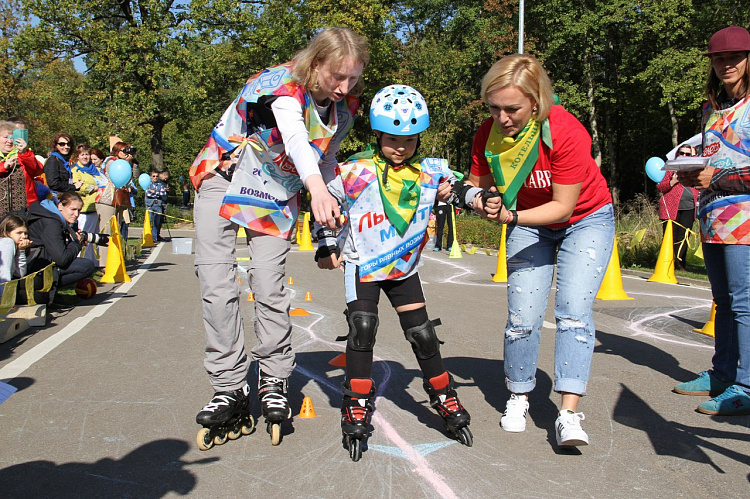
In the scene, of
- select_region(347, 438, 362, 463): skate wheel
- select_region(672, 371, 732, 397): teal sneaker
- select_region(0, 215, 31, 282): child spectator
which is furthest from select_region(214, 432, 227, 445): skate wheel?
select_region(0, 215, 31, 282): child spectator

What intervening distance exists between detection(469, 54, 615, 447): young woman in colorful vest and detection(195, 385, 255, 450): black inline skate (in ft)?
4.58

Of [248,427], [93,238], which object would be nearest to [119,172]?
[93,238]

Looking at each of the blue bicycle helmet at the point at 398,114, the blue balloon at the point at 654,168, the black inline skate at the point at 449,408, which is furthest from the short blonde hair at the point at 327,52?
the blue balloon at the point at 654,168

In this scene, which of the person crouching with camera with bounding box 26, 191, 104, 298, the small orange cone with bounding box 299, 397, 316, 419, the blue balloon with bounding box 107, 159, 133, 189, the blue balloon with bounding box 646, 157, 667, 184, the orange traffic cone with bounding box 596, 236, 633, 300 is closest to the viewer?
the small orange cone with bounding box 299, 397, 316, 419

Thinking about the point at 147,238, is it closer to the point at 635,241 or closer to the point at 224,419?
the point at 635,241

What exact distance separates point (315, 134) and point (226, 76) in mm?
32244

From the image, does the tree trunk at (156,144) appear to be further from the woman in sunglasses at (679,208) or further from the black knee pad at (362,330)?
the black knee pad at (362,330)

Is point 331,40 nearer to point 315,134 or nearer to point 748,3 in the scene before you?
point 315,134

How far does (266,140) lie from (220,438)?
1534 millimetres

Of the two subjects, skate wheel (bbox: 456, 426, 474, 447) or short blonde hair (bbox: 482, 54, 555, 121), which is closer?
short blonde hair (bbox: 482, 54, 555, 121)

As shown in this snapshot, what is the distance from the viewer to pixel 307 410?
13.0 ft

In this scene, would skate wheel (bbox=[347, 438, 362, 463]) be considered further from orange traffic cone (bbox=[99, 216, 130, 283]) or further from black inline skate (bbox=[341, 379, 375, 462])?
orange traffic cone (bbox=[99, 216, 130, 283])

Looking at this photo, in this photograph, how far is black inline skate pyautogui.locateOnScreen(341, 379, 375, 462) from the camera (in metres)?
3.35

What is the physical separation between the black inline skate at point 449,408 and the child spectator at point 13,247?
16.2 feet
